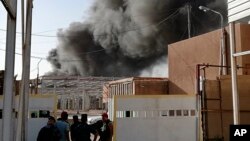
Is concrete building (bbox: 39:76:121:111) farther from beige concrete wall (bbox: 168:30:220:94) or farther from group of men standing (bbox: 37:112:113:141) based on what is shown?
group of men standing (bbox: 37:112:113:141)

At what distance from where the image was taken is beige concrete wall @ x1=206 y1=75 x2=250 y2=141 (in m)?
11.1

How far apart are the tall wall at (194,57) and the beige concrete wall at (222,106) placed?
223cm

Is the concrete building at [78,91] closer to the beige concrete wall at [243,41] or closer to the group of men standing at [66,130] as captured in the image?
the beige concrete wall at [243,41]

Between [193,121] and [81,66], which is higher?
[81,66]

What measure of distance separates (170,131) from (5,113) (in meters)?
7.51

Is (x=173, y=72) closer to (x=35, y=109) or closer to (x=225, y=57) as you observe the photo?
(x=225, y=57)

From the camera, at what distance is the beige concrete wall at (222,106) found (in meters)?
11.1

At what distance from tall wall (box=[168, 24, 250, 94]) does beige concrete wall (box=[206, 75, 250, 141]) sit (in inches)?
87.6

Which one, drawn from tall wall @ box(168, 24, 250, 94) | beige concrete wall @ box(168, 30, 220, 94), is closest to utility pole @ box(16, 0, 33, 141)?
tall wall @ box(168, 24, 250, 94)

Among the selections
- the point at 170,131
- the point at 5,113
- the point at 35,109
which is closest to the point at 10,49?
the point at 5,113

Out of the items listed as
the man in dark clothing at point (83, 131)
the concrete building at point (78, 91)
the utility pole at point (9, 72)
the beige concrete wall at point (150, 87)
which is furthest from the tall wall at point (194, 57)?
the concrete building at point (78, 91)

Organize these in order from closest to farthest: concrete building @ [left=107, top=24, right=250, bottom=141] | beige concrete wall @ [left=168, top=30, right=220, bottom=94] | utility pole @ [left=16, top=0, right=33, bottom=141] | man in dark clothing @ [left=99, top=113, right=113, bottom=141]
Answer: utility pole @ [left=16, top=0, right=33, bottom=141] < man in dark clothing @ [left=99, top=113, right=113, bottom=141] < concrete building @ [left=107, top=24, right=250, bottom=141] < beige concrete wall @ [left=168, top=30, right=220, bottom=94]

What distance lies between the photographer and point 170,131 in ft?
33.5

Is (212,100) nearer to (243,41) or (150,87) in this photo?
(243,41)
